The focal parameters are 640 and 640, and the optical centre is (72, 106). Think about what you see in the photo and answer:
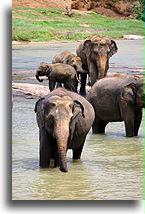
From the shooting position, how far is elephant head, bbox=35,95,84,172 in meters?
4.91

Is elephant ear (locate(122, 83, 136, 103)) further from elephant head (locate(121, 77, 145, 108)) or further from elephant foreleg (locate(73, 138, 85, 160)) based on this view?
elephant foreleg (locate(73, 138, 85, 160))

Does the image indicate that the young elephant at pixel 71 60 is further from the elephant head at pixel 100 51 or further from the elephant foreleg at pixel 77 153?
the elephant foreleg at pixel 77 153

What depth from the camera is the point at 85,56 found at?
11.9 m

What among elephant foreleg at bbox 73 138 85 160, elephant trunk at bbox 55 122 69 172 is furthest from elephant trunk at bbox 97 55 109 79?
elephant trunk at bbox 55 122 69 172

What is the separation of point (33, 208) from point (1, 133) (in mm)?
510

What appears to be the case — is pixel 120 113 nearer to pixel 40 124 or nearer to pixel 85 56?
pixel 40 124

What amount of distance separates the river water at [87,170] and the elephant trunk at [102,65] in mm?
2318

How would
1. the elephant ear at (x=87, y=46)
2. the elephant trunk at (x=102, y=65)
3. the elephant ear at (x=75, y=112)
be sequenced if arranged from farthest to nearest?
the elephant ear at (x=87, y=46) → the elephant trunk at (x=102, y=65) → the elephant ear at (x=75, y=112)

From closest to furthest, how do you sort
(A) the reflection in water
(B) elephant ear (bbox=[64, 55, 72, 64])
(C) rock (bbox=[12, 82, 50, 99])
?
(A) the reflection in water
(C) rock (bbox=[12, 82, 50, 99])
(B) elephant ear (bbox=[64, 55, 72, 64])

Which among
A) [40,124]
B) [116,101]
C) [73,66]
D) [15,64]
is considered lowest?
[15,64]

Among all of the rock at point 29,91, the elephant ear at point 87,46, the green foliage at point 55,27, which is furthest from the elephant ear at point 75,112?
the green foliage at point 55,27

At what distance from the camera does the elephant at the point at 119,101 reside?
24.7 ft

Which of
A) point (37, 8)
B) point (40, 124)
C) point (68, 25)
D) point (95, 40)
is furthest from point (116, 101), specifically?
point (37, 8)

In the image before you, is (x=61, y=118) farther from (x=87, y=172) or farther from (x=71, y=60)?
(x=71, y=60)
